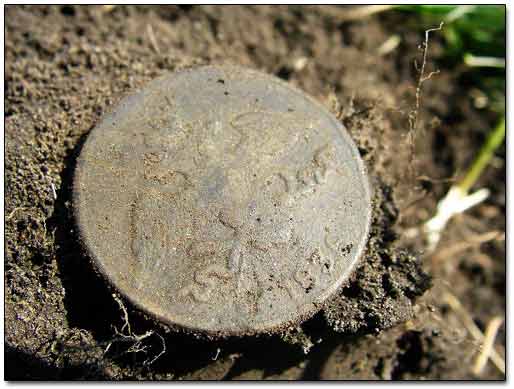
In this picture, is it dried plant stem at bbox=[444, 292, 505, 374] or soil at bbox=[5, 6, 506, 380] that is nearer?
soil at bbox=[5, 6, 506, 380]

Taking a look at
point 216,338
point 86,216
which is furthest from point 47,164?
point 216,338

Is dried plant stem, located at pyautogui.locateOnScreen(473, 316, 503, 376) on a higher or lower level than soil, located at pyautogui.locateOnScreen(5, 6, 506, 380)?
lower

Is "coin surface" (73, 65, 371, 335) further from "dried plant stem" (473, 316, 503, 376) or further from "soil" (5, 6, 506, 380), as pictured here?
"dried plant stem" (473, 316, 503, 376)

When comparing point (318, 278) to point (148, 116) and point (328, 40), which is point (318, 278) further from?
point (328, 40)

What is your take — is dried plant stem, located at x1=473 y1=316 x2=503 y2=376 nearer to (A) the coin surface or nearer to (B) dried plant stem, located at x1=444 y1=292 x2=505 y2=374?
(B) dried plant stem, located at x1=444 y1=292 x2=505 y2=374

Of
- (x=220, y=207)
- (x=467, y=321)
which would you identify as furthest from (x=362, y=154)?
(x=467, y=321)

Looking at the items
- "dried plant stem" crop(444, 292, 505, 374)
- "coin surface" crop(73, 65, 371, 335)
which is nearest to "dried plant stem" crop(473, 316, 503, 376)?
"dried plant stem" crop(444, 292, 505, 374)

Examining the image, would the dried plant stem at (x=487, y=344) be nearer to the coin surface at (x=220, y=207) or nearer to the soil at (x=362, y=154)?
the soil at (x=362, y=154)

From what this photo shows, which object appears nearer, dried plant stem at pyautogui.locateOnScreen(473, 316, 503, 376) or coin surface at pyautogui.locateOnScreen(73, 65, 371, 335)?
coin surface at pyautogui.locateOnScreen(73, 65, 371, 335)
